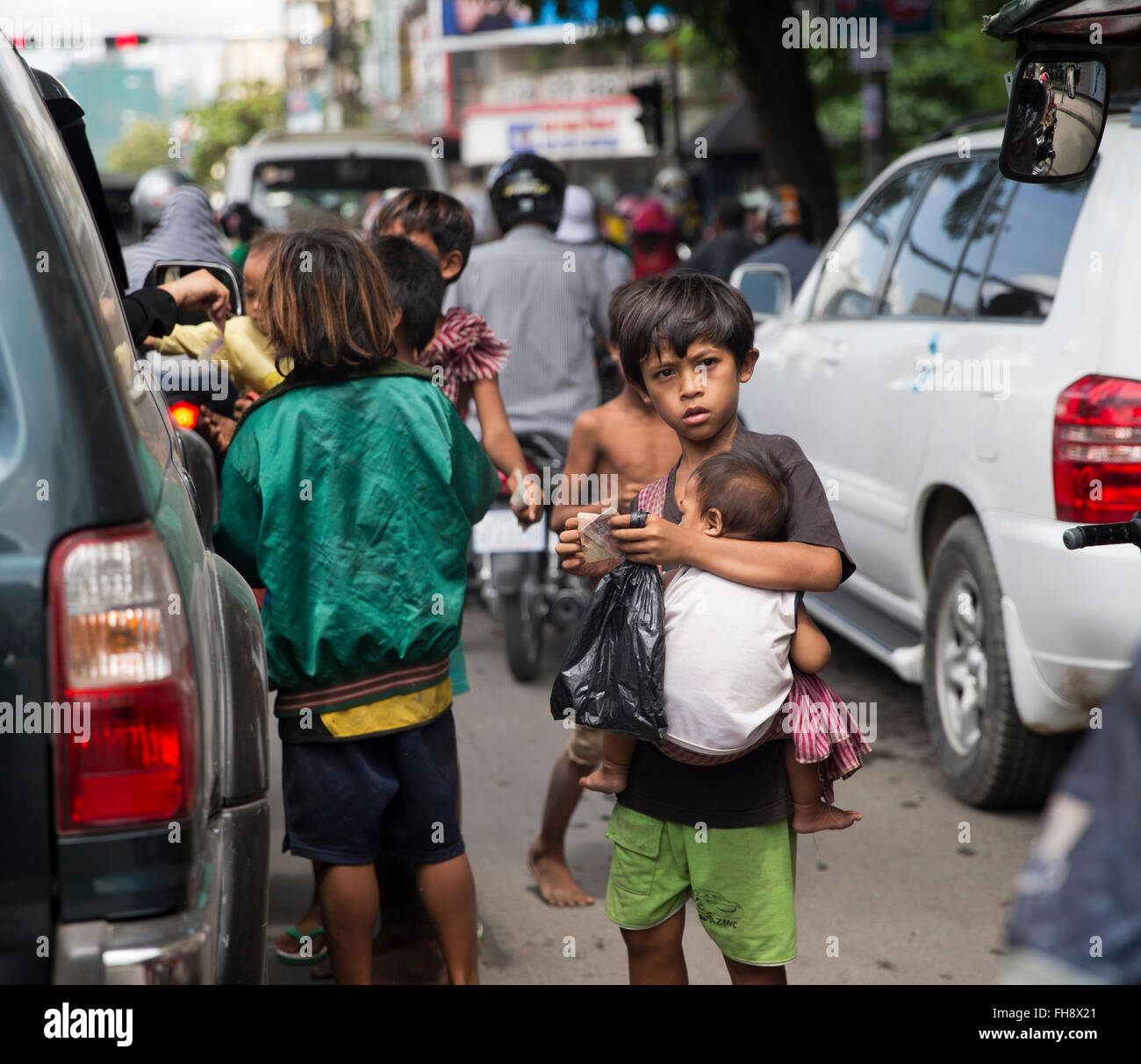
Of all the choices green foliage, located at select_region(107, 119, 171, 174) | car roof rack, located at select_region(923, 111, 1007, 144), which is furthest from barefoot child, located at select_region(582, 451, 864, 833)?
green foliage, located at select_region(107, 119, 171, 174)

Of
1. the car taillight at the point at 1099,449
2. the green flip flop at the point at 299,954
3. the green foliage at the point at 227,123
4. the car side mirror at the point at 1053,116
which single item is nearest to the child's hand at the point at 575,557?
the car side mirror at the point at 1053,116

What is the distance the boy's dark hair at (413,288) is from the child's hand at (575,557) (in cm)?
106

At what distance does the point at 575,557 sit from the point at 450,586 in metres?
0.46

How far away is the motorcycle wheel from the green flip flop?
2.30 meters

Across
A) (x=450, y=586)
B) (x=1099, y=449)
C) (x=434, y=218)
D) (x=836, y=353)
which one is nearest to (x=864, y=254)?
(x=836, y=353)

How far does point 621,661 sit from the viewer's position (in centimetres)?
243

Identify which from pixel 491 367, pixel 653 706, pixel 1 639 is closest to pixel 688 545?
pixel 653 706

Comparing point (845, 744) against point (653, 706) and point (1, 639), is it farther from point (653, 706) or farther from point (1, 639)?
point (1, 639)

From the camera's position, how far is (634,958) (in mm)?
2689

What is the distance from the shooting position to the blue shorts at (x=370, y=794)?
117 inches

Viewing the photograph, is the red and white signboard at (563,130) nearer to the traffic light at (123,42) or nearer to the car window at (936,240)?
the traffic light at (123,42)

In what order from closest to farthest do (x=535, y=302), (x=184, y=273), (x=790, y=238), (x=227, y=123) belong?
(x=184, y=273) → (x=535, y=302) → (x=790, y=238) → (x=227, y=123)

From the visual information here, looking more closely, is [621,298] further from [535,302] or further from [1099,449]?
[535,302]
